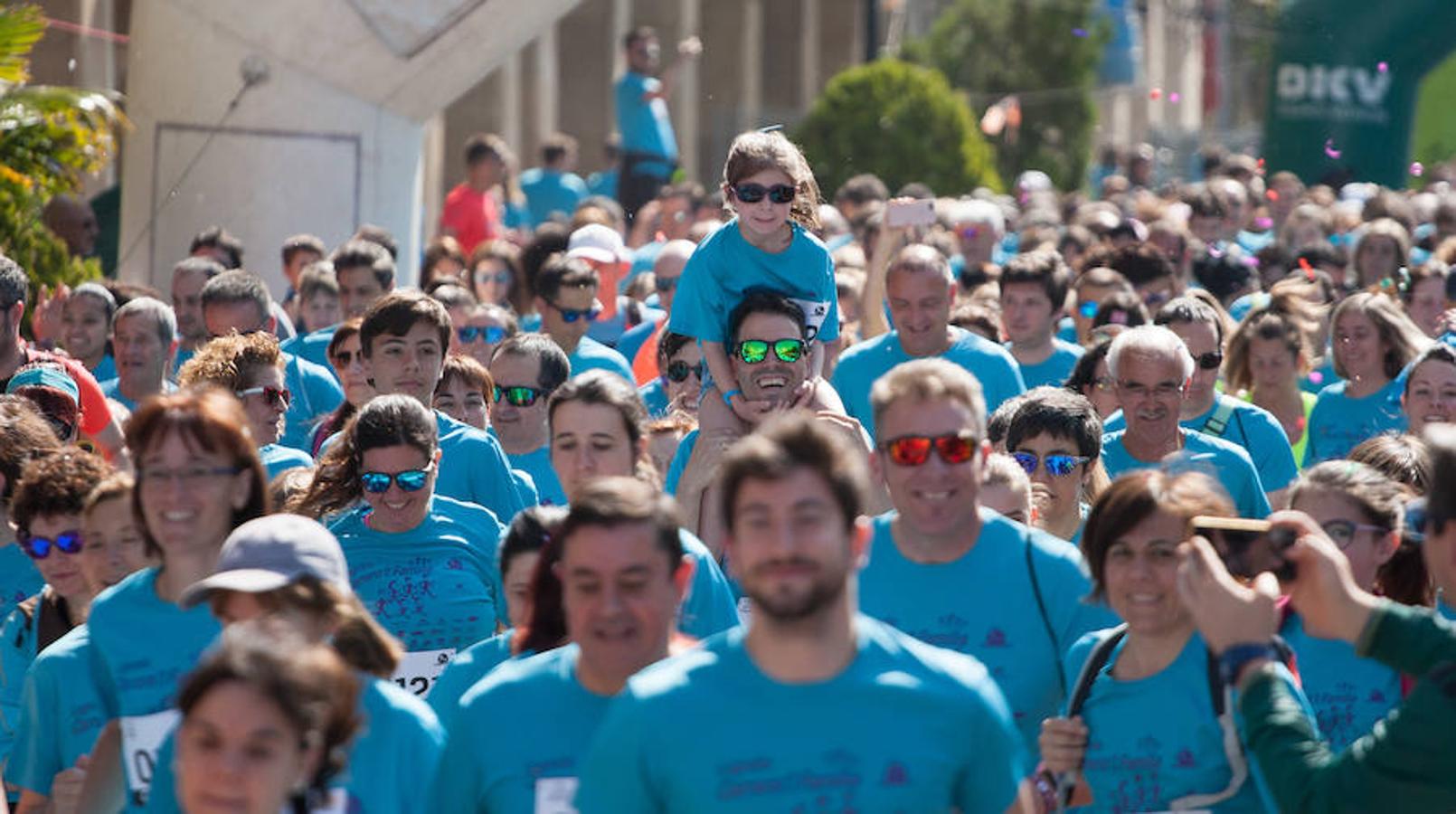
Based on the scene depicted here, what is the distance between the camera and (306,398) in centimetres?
978

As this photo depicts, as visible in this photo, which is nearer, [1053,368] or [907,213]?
[1053,368]

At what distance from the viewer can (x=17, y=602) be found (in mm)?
7000

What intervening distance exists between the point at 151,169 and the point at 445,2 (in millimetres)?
2020

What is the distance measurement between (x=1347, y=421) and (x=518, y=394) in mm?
3438

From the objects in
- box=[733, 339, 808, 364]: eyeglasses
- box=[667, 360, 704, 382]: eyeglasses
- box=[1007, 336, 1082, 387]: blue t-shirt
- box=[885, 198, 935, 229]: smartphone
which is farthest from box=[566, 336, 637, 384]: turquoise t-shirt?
box=[733, 339, 808, 364]: eyeglasses

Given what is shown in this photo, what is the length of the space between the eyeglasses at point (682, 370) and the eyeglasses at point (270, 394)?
1.45 meters

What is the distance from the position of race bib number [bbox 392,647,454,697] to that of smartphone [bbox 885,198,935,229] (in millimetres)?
4882

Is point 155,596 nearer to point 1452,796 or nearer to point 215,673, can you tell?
point 215,673

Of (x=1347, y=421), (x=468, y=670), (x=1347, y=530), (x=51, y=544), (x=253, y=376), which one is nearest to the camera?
(x=468, y=670)

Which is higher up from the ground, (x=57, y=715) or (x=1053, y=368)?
(x=1053, y=368)

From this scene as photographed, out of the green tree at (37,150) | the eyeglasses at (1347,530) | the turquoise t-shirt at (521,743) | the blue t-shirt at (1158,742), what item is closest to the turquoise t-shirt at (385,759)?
the turquoise t-shirt at (521,743)

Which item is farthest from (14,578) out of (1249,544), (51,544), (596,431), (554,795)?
(1249,544)

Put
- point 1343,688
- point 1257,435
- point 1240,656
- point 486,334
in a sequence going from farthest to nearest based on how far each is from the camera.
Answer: point 486,334
point 1257,435
point 1343,688
point 1240,656

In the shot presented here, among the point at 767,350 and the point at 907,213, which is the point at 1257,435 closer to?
the point at 767,350
